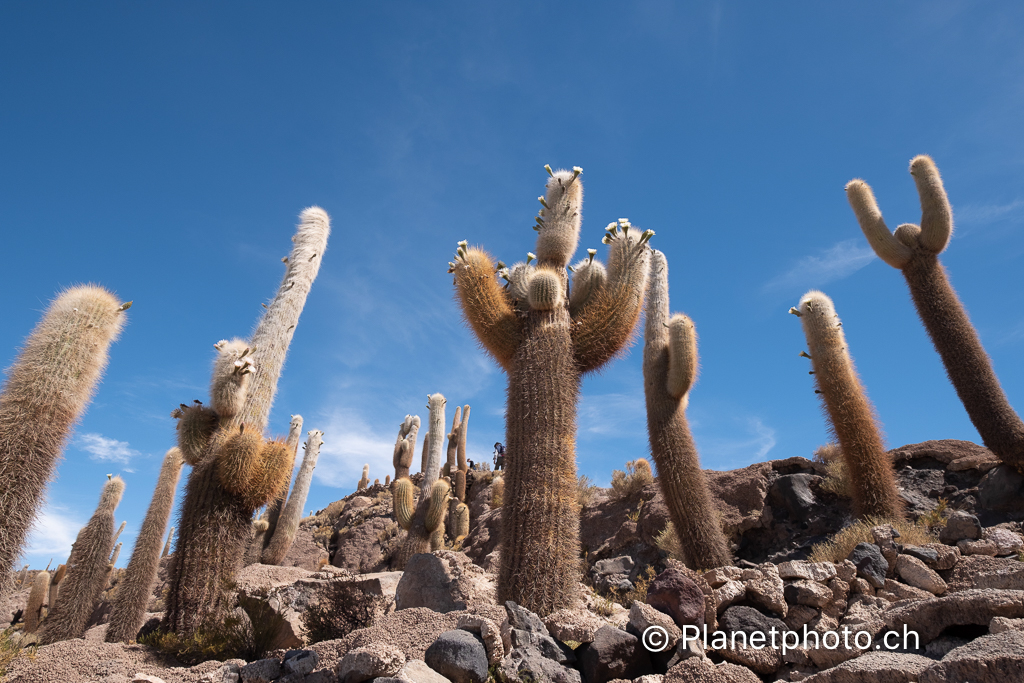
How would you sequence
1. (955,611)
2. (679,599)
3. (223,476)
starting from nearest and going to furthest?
(955,611)
(679,599)
(223,476)

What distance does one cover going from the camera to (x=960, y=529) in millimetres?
7355

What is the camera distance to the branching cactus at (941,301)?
886cm

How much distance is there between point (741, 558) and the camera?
992 cm

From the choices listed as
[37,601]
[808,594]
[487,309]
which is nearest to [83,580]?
[37,601]

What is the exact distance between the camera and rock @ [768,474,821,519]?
986 cm

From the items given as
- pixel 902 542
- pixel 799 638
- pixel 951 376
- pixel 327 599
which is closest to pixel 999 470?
pixel 951 376

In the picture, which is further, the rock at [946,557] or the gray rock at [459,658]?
the rock at [946,557]

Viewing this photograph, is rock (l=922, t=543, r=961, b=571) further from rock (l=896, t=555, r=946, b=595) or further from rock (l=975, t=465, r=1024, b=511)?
rock (l=975, t=465, r=1024, b=511)

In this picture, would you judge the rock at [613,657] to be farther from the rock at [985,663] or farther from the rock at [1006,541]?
the rock at [1006,541]

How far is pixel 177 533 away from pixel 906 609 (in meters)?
7.34

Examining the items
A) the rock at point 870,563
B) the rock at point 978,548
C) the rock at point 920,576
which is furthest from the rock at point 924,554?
the rock at point 978,548

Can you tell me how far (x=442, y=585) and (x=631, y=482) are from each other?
7237 mm

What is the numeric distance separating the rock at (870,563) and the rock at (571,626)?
9.74ft

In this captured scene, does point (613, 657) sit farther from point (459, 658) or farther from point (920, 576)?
point (920, 576)
